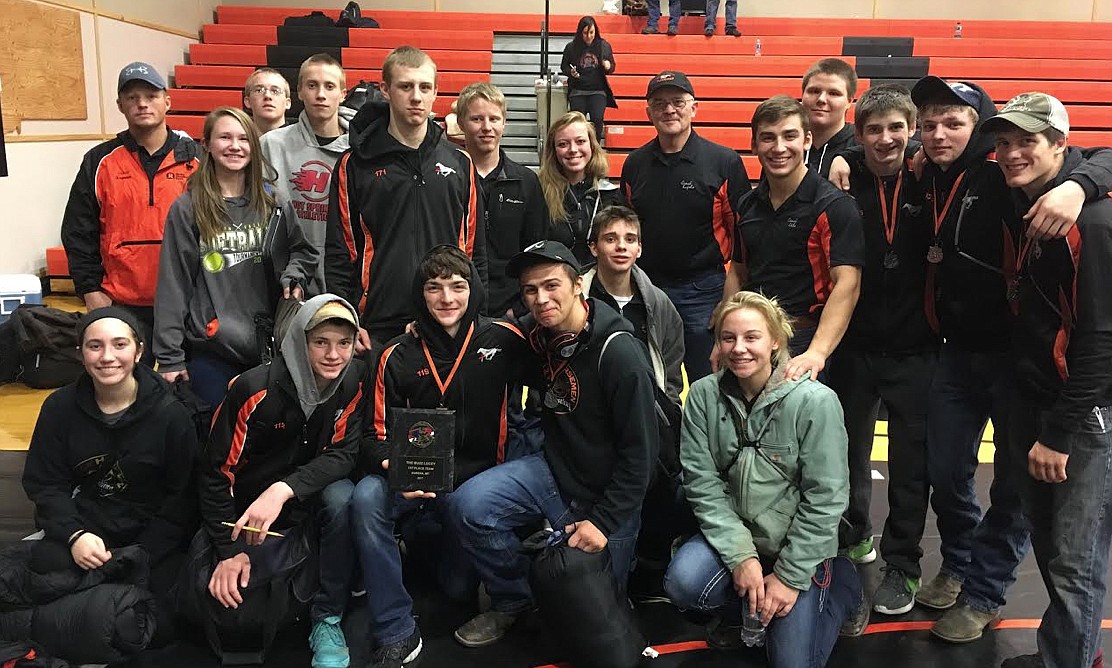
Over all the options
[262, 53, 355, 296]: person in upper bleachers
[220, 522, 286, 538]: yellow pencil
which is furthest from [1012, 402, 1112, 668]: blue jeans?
[262, 53, 355, 296]: person in upper bleachers

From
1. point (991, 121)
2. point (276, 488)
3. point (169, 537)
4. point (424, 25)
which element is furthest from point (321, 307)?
point (424, 25)

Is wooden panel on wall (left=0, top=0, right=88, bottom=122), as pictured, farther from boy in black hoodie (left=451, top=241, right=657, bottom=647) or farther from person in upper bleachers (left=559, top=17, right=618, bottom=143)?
boy in black hoodie (left=451, top=241, right=657, bottom=647)

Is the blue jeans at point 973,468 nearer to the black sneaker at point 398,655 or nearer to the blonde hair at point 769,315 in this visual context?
the blonde hair at point 769,315

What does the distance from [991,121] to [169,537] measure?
9.62 feet

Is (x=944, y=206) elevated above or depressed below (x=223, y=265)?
above

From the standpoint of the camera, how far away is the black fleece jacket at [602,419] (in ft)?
8.80

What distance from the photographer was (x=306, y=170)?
3.43 m

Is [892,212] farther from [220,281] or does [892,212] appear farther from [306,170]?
[220,281]

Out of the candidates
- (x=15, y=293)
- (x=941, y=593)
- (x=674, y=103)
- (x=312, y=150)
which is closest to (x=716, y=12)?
(x=674, y=103)

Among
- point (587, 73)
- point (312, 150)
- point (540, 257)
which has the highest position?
point (587, 73)

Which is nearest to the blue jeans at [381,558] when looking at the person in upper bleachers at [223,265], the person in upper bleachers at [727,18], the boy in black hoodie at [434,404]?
the boy in black hoodie at [434,404]

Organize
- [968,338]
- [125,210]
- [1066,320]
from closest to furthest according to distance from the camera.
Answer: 1. [1066,320]
2. [968,338]
3. [125,210]

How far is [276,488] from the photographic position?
2.68 metres

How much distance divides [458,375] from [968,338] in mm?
1740
